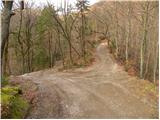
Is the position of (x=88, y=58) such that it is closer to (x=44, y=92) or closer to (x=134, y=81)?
(x=134, y=81)

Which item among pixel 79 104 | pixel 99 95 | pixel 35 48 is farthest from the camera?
pixel 35 48

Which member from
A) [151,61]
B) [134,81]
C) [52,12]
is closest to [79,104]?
[134,81]

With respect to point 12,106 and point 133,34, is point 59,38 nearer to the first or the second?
point 133,34

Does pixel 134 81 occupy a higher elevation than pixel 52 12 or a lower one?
lower

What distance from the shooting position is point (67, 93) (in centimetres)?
1584

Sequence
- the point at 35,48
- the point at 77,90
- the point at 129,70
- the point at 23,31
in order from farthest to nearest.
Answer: the point at 35,48 → the point at 23,31 → the point at 129,70 → the point at 77,90

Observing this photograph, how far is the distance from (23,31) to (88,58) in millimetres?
10167

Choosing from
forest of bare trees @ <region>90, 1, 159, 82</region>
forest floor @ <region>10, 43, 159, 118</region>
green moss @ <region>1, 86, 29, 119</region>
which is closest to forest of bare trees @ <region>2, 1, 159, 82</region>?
forest of bare trees @ <region>90, 1, 159, 82</region>

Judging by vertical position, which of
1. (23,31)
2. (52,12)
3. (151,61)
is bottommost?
(151,61)

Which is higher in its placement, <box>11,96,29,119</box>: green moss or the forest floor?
<box>11,96,29,119</box>: green moss

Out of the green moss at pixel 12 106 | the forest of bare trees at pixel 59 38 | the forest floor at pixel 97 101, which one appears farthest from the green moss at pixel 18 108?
the forest of bare trees at pixel 59 38

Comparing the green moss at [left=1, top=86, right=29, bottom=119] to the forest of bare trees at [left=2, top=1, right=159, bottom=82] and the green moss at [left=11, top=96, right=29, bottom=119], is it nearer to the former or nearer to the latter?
the green moss at [left=11, top=96, right=29, bottom=119]

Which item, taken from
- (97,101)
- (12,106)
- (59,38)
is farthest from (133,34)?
(12,106)

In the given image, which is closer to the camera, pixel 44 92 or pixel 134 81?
pixel 44 92
